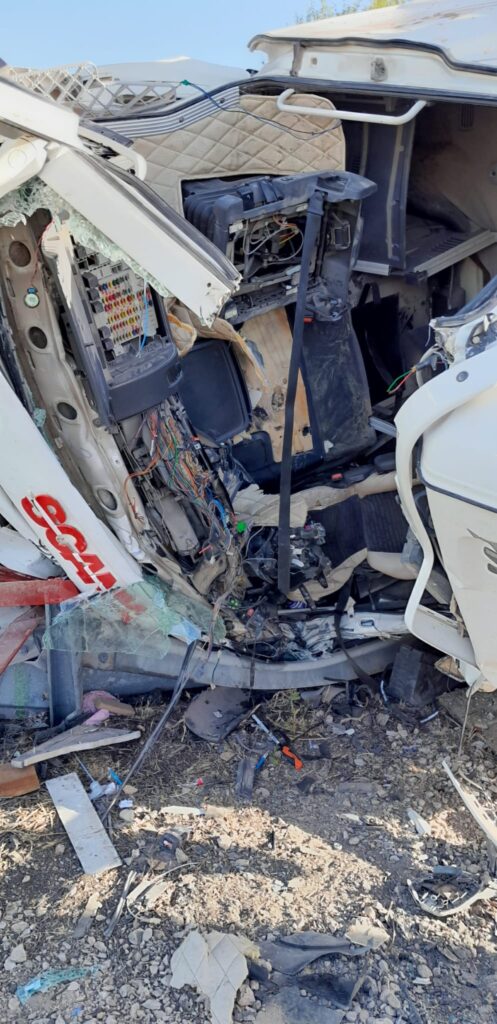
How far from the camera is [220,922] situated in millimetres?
2557

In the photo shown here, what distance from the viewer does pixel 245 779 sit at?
324 centimetres

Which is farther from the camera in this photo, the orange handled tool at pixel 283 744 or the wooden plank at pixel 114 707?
Answer: the wooden plank at pixel 114 707

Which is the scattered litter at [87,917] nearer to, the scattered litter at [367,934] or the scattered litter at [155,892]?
the scattered litter at [155,892]

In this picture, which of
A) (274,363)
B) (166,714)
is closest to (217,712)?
(166,714)

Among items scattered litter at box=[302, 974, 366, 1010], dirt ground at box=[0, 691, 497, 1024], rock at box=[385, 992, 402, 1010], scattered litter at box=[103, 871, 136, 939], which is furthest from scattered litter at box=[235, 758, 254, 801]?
rock at box=[385, 992, 402, 1010]

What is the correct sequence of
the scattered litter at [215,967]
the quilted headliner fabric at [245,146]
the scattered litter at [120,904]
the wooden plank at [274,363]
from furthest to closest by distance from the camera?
the wooden plank at [274,363] → the quilted headliner fabric at [245,146] → the scattered litter at [120,904] → the scattered litter at [215,967]

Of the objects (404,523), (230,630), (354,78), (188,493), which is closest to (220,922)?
(230,630)

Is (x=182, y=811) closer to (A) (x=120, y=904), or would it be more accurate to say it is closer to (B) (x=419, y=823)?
(A) (x=120, y=904)

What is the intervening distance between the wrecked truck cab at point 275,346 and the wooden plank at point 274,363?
0.03ft

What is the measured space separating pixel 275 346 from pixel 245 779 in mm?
1873

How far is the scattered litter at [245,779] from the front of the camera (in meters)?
3.18

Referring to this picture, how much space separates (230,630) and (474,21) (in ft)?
8.97

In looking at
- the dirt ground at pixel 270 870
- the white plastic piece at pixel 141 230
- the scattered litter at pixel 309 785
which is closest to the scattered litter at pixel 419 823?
the dirt ground at pixel 270 870

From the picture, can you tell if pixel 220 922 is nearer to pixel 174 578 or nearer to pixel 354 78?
pixel 174 578
